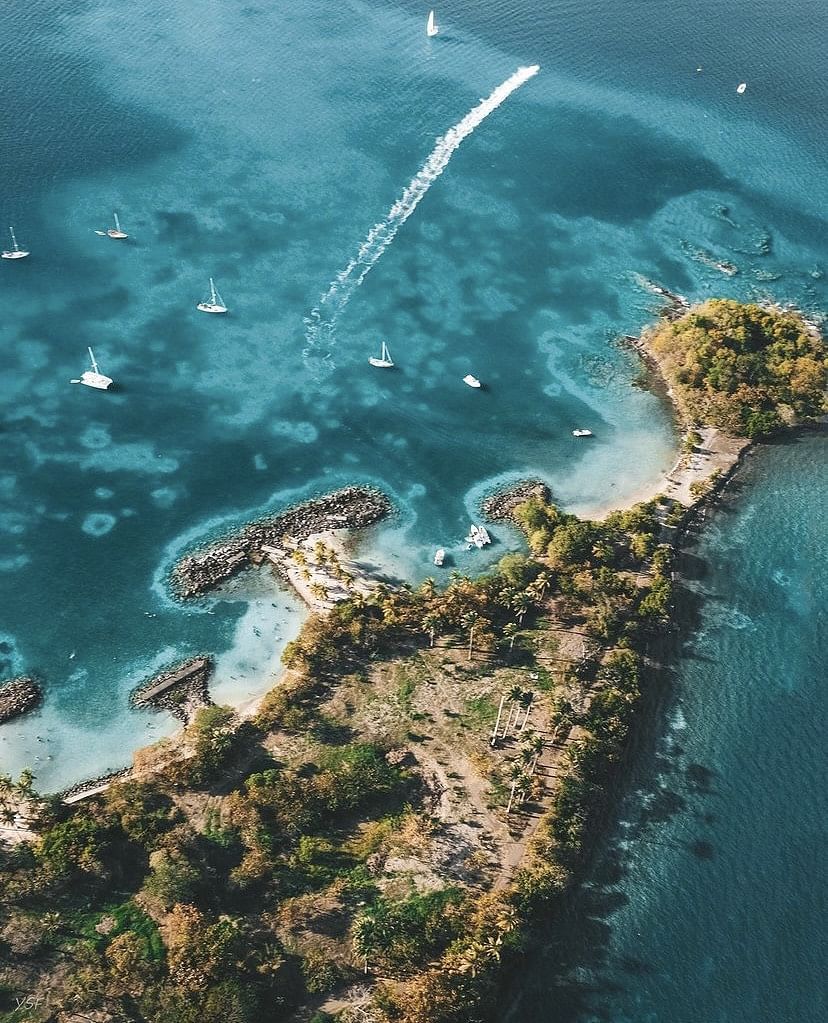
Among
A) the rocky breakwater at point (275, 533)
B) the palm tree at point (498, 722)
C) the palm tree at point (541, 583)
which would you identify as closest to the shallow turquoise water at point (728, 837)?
the palm tree at point (498, 722)

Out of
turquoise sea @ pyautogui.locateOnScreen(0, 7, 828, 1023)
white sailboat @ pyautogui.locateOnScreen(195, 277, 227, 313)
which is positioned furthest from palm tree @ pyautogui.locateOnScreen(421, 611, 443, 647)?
white sailboat @ pyautogui.locateOnScreen(195, 277, 227, 313)

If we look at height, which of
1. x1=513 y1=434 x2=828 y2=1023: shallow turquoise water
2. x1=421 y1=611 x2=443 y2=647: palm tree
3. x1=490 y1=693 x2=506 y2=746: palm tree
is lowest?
x1=513 y1=434 x2=828 y2=1023: shallow turquoise water

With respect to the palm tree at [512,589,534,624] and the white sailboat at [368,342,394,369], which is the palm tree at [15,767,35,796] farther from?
the white sailboat at [368,342,394,369]

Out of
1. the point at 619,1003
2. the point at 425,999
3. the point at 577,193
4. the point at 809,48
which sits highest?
the point at 809,48

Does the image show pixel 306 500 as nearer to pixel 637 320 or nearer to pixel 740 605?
pixel 740 605

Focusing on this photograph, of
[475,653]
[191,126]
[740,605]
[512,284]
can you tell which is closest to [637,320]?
[512,284]

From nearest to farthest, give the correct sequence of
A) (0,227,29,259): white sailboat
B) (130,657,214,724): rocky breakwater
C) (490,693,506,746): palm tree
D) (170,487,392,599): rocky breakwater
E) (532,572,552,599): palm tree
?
(490,693,506,746): palm tree, (130,657,214,724): rocky breakwater, (532,572,552,599): palm tree, (170,487,392,599): rocky breakwater, (0,227,29,259): white sailboat

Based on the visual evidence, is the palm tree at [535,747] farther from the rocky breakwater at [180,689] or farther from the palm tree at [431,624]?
the rocky breakwater at [180,689]
